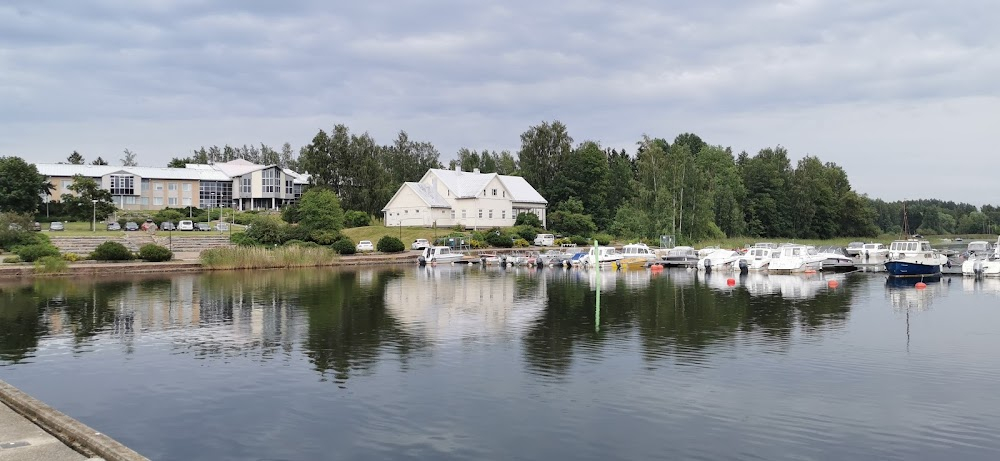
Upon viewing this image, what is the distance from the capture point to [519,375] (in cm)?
2177

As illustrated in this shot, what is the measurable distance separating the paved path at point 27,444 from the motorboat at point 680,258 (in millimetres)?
65482

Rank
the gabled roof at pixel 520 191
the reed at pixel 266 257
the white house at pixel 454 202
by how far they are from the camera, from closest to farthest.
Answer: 1. the reed at pixel 266 257
2. the white house at pixel 454 202
3. the gabled roof at pixel 520 191

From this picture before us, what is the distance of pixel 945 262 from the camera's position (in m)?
62.9

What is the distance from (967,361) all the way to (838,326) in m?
7.71

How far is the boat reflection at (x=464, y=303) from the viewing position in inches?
1209

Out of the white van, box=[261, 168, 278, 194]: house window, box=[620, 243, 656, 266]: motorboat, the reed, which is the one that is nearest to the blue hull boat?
box=[620, 243, 656, 266]: motorboat

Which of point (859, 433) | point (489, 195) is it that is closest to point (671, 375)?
point (859, 433)

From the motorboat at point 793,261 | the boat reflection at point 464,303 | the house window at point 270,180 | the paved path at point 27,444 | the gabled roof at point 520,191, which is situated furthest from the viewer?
the house window at point 270,180

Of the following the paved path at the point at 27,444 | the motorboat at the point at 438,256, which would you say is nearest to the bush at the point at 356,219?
the motorboat at the point at 438,256

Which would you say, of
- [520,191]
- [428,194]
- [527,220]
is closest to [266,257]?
[428,194]

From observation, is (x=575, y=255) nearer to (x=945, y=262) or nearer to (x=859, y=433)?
(x=945, y=262)

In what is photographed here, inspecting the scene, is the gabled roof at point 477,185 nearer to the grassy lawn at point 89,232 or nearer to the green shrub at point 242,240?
the grassy lawn at point 89,232

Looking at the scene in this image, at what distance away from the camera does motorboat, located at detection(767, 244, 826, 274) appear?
6322cm

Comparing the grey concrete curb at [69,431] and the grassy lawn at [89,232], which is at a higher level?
the grassy lawn at [89,232]
